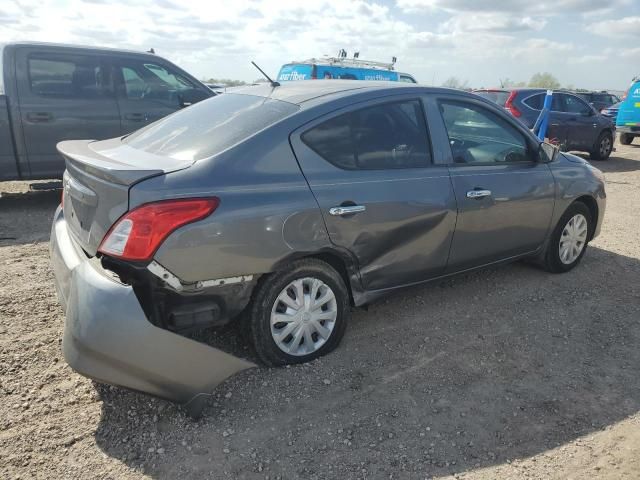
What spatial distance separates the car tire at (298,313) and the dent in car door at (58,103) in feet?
15.3

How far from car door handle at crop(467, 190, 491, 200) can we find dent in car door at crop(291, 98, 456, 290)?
0.59 ft

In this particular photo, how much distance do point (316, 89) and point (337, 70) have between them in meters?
11.3

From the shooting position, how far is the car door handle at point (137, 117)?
6.78 metres

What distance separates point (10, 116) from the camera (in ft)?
20.1

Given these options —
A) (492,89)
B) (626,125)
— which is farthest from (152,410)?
(626,125)

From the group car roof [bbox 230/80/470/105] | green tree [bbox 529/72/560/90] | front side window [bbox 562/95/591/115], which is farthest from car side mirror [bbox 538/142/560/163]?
green tree [bbox 529/72/560/90]

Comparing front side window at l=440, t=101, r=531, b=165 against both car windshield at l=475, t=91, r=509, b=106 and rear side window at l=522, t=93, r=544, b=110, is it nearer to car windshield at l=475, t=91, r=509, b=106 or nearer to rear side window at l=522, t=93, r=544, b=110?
car windshield at l=475, t=91, r=509, b=106

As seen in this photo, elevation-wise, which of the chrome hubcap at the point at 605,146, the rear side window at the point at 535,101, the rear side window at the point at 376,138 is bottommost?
the chrome hubcap at the point at 605,146

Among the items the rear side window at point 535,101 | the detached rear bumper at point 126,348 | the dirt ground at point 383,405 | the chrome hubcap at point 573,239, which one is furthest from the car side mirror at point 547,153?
the rear side window at point 535,101

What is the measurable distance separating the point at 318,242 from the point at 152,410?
4.10ft

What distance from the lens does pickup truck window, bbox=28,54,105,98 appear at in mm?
6301

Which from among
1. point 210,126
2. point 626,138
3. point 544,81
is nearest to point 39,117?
point 210,126

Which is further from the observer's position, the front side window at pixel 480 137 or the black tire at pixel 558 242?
the black tire at pixel 558 242

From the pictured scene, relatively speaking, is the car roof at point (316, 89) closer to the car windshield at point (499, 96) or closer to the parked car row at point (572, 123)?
the car windshield at point (499, 96)
